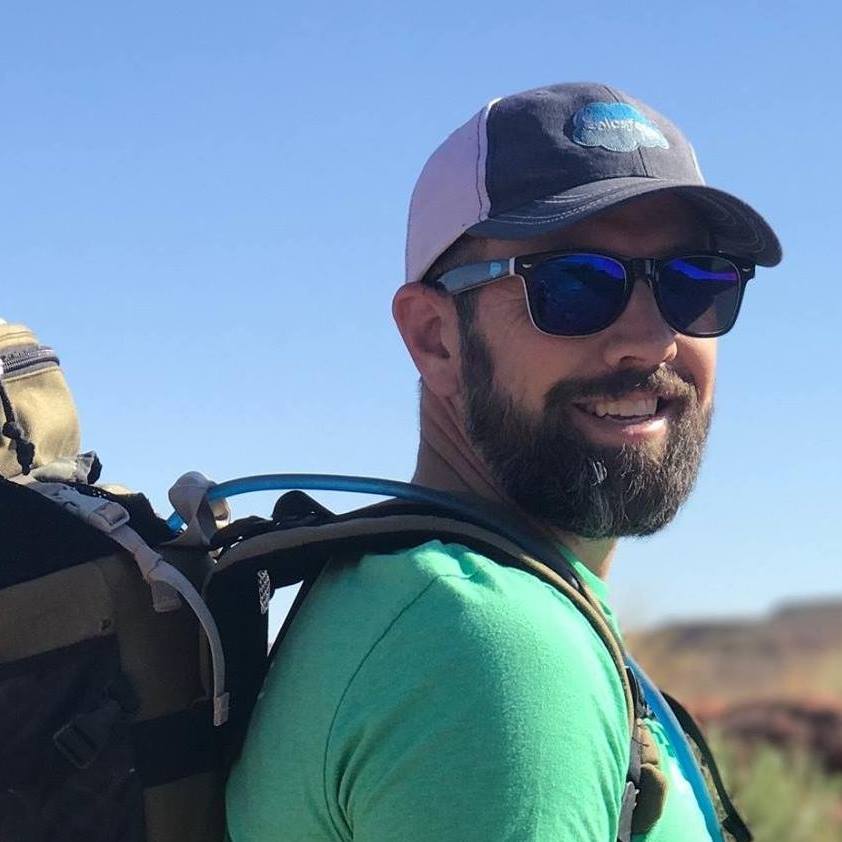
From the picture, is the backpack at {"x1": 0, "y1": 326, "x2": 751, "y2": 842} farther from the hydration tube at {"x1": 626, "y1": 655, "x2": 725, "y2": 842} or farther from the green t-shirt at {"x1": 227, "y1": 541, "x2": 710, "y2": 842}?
the hydration tube at {"x1": 626, "y1": 655, "x2": 725, "y2": 842}

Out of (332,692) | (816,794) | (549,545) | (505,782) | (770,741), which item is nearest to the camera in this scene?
(505,782)

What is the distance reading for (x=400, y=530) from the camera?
2.26 m

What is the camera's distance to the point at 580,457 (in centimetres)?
264

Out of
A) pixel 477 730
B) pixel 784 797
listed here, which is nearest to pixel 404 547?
pixel 477 730

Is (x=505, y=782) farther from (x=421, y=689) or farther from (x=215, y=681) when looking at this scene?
(x=215, y=681)

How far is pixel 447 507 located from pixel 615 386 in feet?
1.41

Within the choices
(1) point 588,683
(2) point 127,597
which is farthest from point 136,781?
(1) point 588,683

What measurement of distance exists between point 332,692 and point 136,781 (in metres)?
0.33

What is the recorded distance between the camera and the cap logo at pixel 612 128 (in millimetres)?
2674

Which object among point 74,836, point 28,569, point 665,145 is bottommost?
point 74,836

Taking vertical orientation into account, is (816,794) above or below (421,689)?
below

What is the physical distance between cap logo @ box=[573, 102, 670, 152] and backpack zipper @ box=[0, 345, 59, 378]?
3.35 feet

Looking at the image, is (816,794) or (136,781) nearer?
(136,781)

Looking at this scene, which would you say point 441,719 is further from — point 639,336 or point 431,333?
point 431,333
